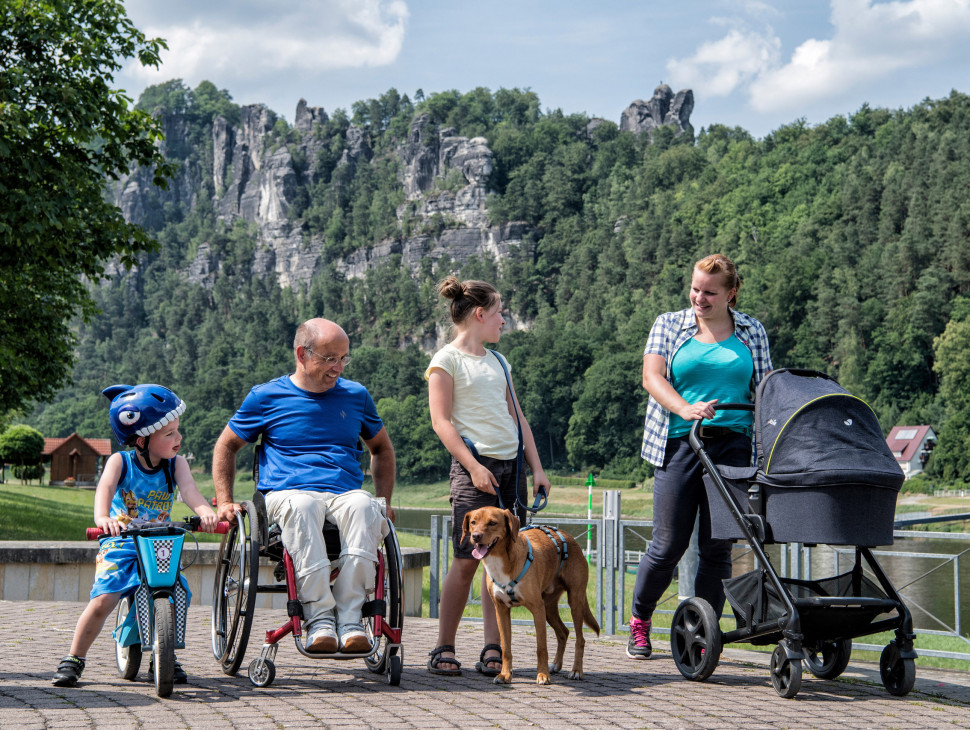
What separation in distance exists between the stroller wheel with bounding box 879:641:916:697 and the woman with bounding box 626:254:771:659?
0.82 metres

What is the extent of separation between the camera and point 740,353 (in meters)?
5.48

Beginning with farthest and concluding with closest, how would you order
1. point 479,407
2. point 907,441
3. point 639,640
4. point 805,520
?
1. point 907,441
2. point 639,640
3. point 479,407
4. point 805,520

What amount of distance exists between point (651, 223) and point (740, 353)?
→ 355ft

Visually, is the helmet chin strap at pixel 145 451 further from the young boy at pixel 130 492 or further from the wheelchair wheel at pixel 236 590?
the wheelchair wheel at pixel 236 590

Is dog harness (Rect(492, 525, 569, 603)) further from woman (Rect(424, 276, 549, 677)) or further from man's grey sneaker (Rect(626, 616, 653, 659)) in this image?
man's grey sneaker (Rect(626, 616, 653, 659))

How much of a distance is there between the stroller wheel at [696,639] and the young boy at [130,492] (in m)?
2.20

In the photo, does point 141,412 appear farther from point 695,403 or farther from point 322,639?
point 695,403

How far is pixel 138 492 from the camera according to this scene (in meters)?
4.88

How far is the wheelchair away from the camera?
14.8 feet

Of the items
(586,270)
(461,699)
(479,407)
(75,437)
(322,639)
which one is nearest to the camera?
(322,639)

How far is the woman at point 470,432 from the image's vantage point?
17.2ft

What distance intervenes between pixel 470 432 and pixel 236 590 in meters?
1.30

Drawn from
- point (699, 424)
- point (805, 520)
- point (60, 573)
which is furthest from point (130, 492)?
point (60, 573)

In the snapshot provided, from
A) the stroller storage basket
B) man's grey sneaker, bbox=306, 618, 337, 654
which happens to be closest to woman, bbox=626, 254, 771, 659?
the stroller storage basket
